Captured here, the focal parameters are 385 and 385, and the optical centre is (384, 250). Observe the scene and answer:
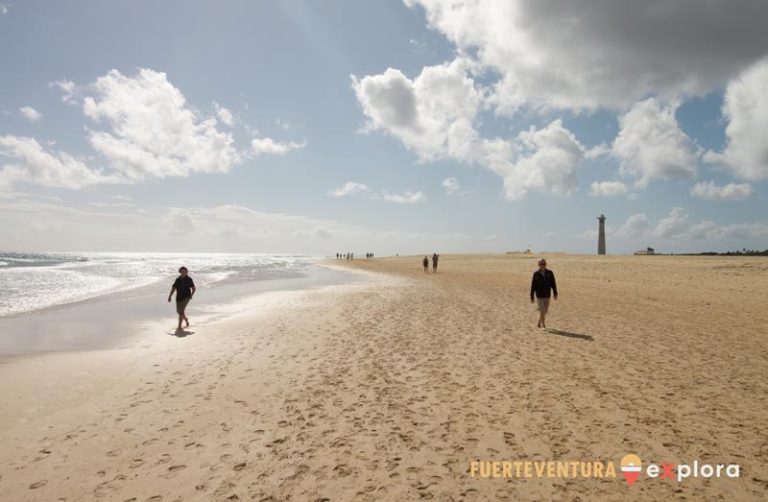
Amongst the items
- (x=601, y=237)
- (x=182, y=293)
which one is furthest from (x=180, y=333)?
(x=601, y=237)

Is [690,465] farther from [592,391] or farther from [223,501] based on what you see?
[223,501]

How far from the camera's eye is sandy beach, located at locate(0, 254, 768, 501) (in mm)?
4684

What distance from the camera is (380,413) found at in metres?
6.64

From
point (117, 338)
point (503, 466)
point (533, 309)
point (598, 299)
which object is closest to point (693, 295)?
point (598, 299)

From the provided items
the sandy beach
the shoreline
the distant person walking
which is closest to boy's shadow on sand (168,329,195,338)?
the distant person walking

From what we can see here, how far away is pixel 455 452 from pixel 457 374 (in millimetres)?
3346

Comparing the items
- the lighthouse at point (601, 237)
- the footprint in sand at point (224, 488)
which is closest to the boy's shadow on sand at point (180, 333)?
the footprint in sand at point (224, 488)

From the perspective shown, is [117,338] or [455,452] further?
[117,338]

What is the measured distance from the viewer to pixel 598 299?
21.5 meters

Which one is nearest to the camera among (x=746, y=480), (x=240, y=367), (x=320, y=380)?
(x=746, y=480)

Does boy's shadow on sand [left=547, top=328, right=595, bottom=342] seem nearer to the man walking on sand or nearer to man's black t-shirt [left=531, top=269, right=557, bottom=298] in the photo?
the man walking on sand

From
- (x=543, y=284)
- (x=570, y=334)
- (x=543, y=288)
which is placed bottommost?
(x=570, y=334)

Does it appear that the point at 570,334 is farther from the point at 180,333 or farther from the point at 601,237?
the point at 601,237

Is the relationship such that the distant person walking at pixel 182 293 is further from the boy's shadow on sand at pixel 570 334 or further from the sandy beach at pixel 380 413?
the boy's shadow on sand at pixel 570 334
